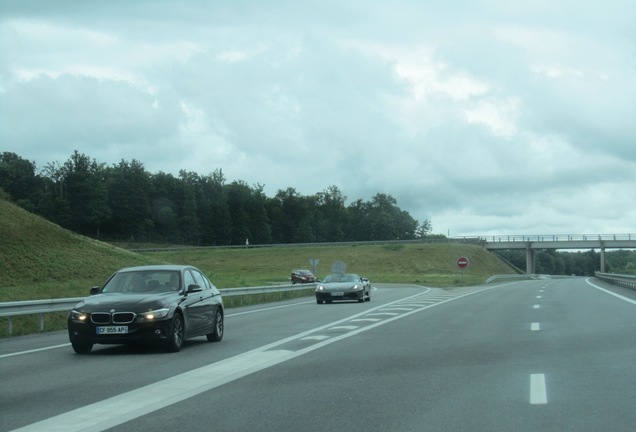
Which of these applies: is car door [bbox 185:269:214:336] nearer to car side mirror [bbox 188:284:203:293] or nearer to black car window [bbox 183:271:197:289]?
black car window [bbox 183:271:197:289]

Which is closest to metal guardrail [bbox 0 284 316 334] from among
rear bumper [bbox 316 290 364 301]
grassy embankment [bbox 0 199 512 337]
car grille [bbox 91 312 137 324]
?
grassy embankment [bbox 0 199 512 337]

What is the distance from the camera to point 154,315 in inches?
578

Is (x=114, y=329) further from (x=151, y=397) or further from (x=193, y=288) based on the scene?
(x=151, y=397)

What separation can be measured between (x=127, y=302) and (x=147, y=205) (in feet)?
465

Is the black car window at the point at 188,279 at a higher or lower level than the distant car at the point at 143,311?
higher

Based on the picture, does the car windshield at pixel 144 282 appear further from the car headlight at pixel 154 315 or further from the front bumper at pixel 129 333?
the front bumper at pixel 129 333

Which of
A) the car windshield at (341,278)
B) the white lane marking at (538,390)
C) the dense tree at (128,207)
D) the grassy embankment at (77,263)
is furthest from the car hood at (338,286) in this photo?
the dense tree at (128,207)

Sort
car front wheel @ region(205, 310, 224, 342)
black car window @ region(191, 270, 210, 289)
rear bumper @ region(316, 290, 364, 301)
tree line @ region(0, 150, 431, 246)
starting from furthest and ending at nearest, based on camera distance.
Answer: tree line @ region(0, 150, 431, 246)
rear bumper @ region(316, 290, 364, 301)
car front wheel @ region(205, 310, 224, 342)
black car window @ region(191, 270, 210, 289)

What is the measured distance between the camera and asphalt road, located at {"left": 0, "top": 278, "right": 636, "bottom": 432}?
8.61m

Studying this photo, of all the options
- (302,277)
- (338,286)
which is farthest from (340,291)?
(302,277)

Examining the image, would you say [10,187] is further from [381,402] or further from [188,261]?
[381,402]

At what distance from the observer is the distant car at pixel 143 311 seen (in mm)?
14555

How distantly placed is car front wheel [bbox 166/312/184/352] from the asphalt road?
187 mm

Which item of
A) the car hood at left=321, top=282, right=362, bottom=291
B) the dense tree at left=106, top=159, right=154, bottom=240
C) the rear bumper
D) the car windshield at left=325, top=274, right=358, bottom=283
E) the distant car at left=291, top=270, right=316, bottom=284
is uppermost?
the dense tree at left=106, top=159, right=154, bottom=240
